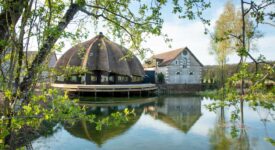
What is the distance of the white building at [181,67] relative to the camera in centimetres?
3731

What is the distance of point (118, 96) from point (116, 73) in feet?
13.1

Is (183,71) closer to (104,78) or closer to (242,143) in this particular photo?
(104,78)

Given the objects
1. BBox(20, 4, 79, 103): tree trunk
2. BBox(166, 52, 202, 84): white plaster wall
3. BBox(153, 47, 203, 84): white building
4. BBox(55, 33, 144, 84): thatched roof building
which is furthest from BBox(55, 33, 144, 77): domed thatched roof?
BBox(20, 4, 79, 103): tree trunk

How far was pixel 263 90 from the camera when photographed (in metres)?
A: 2.76

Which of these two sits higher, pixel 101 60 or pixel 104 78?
pixel 101 60

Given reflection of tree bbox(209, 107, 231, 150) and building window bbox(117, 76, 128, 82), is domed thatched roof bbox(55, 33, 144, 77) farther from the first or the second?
reflection of tree bbox(209, 107, 231, 150)

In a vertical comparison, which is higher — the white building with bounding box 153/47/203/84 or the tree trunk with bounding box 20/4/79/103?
the white building with bounding box 153/47/203/84

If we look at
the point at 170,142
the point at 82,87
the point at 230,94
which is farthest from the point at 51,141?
the point at 82,87

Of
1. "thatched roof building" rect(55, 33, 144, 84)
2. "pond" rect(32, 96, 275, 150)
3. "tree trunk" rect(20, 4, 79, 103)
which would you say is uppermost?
"thatched roof building" rect(55, 33, 144, 84)

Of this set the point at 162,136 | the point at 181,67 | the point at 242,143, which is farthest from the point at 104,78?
the point at 242,143

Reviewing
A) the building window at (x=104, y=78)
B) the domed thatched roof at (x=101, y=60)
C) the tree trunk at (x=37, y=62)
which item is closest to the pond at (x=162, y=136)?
the tree trunk at (x=37, y=62)

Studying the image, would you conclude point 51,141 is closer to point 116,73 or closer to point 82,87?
point 82,87

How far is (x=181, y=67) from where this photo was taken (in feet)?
125

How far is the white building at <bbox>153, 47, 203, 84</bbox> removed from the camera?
1469 inches
